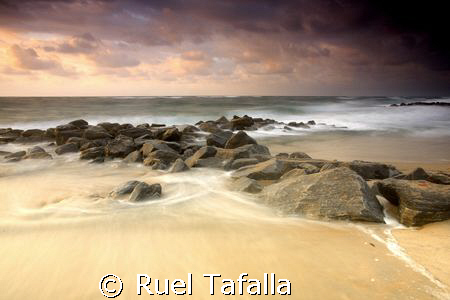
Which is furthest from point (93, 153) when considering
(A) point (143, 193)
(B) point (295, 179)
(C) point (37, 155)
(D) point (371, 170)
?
(D) point (371, 170)

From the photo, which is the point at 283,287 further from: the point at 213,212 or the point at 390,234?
the point at 213,212

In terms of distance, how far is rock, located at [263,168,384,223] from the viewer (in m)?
3.21

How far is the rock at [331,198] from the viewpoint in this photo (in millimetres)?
3205

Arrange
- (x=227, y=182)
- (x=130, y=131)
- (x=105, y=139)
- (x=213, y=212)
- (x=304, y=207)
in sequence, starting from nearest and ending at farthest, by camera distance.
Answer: (x=304, y=207), (x=213, y=212), (x=227, y=182), (x=105, y=139), (x=130, y=131)

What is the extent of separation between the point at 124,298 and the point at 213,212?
68.5 inches

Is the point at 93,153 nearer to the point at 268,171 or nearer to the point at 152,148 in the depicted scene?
the point at 152,148

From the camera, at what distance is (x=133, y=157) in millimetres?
6832

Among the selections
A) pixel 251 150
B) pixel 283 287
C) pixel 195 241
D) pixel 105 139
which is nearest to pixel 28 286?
pixel 195 241

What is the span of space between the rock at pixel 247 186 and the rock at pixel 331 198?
1.60 feet

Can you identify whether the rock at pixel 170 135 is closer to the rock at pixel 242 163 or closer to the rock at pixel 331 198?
the rock at pixel 242 163

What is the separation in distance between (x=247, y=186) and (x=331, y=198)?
4.32 feet

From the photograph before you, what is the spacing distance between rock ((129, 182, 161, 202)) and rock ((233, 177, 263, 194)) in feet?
3.80

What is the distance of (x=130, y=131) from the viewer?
33.4 ft

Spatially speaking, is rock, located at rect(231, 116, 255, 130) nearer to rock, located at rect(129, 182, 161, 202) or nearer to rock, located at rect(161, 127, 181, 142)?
rock, located at rect(161, 127, 181, 142)
